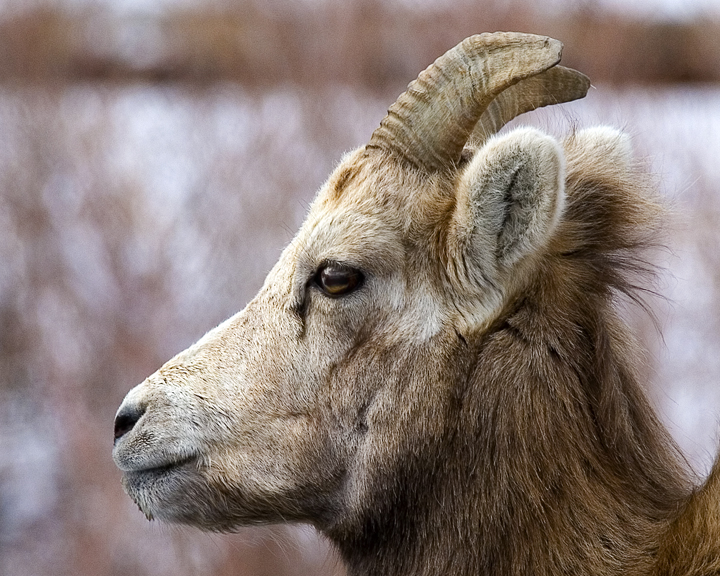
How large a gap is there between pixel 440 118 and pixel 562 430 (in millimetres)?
892

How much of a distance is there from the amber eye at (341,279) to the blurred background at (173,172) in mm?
3789

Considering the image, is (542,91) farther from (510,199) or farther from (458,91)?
(510,199)

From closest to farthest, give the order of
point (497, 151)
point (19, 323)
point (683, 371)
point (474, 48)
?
1. point (497, 151)
2. point (474, 48)
3. point (683, 371)
4. point (19, 323)

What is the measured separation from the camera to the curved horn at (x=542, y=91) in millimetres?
2801

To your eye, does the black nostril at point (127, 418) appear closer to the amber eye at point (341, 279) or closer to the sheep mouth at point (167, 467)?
the sheep mouth at point (167, 467)

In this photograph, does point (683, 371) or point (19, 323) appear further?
point (19, 323)

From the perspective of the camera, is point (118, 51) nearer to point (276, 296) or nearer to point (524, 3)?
point (524, 3)

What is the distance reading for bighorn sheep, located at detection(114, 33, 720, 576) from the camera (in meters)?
2.49

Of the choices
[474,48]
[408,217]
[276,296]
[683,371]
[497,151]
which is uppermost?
[474,48]

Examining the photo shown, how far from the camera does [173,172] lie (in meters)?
6.68

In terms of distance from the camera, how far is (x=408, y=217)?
2709 mm

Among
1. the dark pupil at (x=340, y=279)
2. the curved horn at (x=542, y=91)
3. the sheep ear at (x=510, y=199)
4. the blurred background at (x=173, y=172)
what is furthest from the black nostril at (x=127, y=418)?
the blurred background at (x=173, y=172)

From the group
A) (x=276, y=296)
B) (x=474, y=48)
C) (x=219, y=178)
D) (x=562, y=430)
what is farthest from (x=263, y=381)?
(x=219, y=178)

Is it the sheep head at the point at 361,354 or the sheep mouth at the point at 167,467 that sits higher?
the sheep head at the point at 361,354
